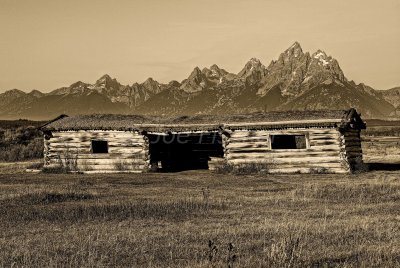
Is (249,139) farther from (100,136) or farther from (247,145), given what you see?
(100,136)

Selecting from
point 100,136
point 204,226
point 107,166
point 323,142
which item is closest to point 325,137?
point 323,142

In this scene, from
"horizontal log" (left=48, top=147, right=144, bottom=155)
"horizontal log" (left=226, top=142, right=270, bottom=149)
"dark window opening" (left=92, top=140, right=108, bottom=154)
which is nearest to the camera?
"horizontal log" (left=226, top=142, right=270, bottom=149)

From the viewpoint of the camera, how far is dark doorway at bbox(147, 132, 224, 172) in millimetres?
27500

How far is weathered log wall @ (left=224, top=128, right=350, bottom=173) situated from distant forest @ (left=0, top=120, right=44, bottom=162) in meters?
17.1

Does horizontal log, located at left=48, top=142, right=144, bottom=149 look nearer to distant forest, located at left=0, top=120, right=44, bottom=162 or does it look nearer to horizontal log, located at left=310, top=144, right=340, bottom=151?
distant forest, located at left=0, top=120, right=44, bottom=162

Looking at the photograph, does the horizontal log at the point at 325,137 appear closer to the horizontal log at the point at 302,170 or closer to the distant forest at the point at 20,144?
the horizontal log at the point at 302,170

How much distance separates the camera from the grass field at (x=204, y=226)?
7.12 meters

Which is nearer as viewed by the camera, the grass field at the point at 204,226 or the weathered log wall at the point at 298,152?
the grass field at the point at 204,226

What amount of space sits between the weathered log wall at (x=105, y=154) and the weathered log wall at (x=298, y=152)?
4970 millimetres

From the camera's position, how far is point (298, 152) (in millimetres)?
23172

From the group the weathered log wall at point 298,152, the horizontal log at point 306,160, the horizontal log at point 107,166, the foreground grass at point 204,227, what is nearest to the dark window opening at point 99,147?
the horizontal log at point 107,166

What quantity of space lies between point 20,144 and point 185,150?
1624 centimetres

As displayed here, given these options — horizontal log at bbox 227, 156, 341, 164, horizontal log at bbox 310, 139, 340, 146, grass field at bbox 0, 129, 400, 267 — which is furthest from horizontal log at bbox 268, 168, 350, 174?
grass field at bbox 0, 129, 400, 267

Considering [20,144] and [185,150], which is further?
[20,144]
